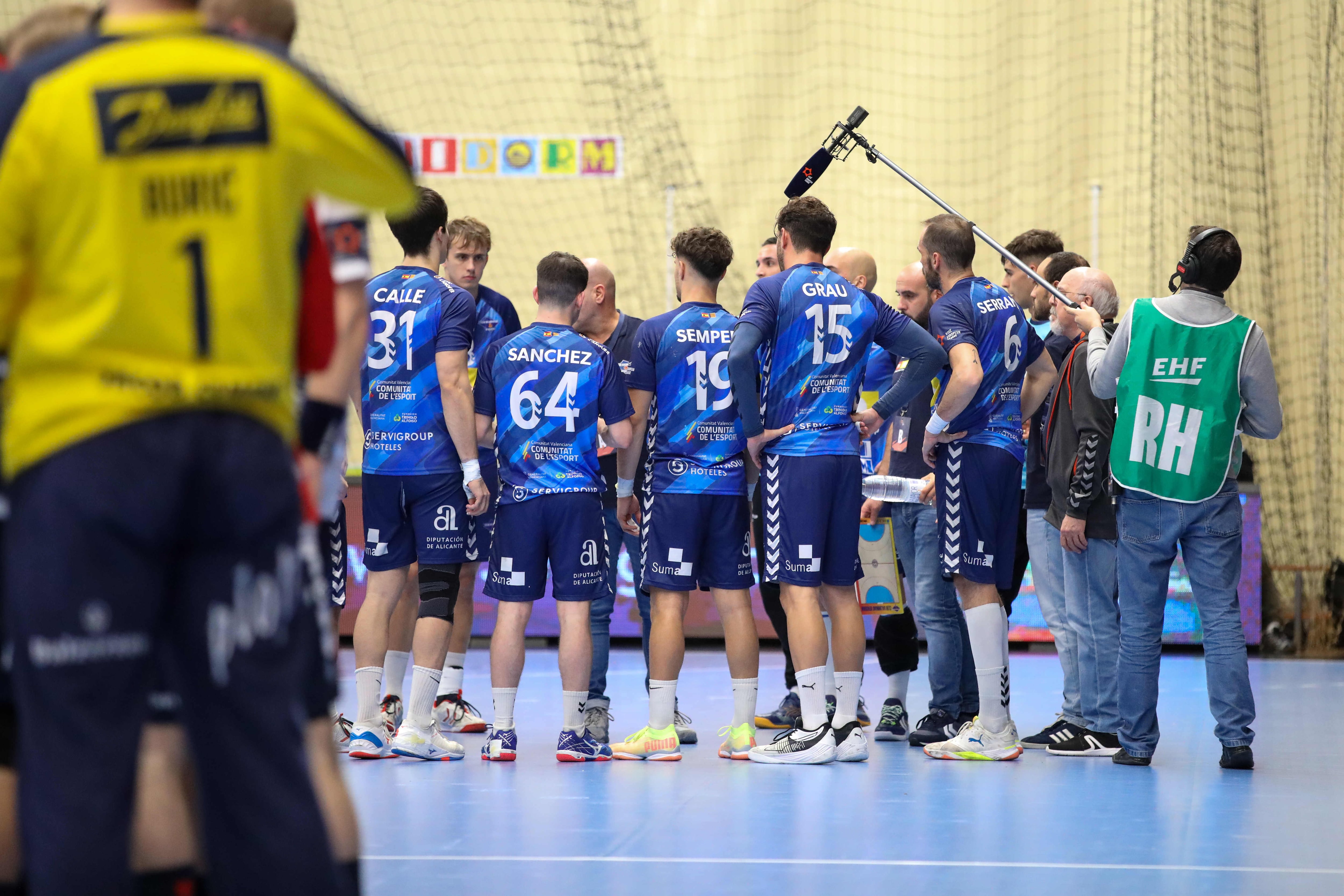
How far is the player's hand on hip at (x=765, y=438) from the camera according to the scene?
5.38m

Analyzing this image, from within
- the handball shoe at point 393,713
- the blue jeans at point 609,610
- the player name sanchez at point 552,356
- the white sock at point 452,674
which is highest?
the player name sanchez at point 552,356

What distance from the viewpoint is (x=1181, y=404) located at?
5.17 m

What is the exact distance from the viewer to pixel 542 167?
12.2 metres

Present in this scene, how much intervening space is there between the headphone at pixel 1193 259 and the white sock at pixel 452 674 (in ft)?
11.2

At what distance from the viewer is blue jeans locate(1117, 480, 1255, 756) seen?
5117 mm

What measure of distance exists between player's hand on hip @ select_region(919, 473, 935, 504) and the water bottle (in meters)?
0.02

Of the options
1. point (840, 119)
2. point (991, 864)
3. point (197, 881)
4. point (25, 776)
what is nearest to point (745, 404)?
point (991, 864)

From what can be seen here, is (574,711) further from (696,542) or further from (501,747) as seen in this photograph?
(696,542)

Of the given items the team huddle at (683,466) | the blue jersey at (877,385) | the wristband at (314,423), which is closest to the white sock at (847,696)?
the team huddle at (683,466)

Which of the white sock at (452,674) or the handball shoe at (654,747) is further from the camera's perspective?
the white sock at (452,674)

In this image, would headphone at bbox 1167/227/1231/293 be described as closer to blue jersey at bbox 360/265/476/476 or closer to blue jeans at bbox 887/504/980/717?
blue jeans at bbox 887/504/980/717

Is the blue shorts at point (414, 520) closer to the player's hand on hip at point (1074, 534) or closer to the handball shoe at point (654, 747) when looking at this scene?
the handball shoe at point (654, 747)

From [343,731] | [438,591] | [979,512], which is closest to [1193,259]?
[979,512]

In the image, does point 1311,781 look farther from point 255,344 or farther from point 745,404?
point 255,344
